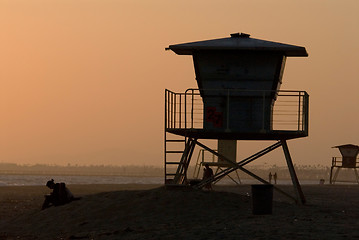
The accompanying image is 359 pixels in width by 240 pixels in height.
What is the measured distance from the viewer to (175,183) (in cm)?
2919

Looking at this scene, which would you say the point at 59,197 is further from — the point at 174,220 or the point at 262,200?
the point at 262,200

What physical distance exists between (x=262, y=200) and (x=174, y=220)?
9.81ft

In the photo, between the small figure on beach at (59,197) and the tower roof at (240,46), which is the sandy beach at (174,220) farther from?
the tower roof at (240,46)

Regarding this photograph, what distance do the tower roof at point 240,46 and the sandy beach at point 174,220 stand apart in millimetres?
5863

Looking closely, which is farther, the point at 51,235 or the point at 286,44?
the point at 286,44

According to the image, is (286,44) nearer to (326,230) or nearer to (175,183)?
(175,183)

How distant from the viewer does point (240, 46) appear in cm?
2831

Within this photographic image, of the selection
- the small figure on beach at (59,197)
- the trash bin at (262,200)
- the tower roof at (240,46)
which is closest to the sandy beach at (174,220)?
the trash bin at (262,200)

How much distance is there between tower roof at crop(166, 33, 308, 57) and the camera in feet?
92.5

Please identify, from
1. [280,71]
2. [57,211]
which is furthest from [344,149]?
[57,211]

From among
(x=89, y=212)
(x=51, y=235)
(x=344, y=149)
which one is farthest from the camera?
(x=344, y=149)

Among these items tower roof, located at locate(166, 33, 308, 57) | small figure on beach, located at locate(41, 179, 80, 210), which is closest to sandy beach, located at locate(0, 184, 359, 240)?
small figure on beach, located at locate(41, 179, 80, 210)

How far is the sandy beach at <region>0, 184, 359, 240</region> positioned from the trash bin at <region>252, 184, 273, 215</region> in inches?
11.8

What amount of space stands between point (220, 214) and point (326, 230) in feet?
18.5
